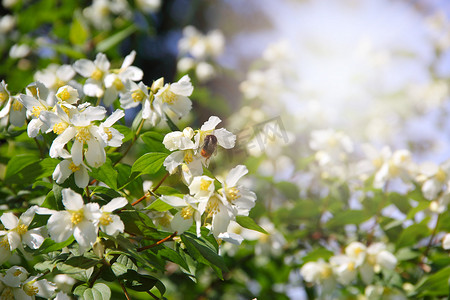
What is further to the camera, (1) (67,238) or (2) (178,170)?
(2) (178,170)

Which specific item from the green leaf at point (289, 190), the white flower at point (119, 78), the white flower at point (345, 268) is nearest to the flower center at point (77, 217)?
the white flower at point (119, 78)

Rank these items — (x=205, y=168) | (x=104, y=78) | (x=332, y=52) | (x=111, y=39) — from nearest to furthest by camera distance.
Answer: (x=205, y=168)
(x=104, y=78)
(x=111, y=39)
(x=332, y=52)

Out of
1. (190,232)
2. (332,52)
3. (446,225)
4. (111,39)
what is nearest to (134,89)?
(190,232)

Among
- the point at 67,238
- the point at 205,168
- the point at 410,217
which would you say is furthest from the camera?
the point at 410,217

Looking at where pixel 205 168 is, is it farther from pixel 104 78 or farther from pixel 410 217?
pixel 410 217

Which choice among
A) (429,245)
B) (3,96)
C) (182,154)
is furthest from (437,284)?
(3,96)

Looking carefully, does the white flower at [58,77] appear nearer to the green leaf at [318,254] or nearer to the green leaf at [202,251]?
the green leaf at [202,251]
